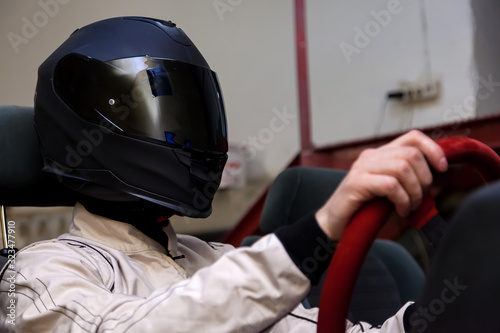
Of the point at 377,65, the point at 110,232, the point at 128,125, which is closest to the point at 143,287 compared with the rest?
the point at 110,232

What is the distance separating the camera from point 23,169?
1183 millimetres

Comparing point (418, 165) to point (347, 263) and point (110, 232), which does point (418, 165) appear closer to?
point (347, 263)

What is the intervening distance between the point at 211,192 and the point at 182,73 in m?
0.24

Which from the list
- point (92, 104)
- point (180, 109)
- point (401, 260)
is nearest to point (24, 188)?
point (92, 104)

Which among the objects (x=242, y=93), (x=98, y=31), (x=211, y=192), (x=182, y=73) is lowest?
(x=242, y=93)

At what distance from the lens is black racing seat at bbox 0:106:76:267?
46.1 inches

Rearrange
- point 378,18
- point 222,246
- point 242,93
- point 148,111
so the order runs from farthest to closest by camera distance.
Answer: point 242,93 < point 378,18 < point 222,246 < point 148,111

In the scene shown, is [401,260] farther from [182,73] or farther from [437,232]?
[437,232]

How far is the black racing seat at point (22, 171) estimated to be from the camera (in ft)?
3.84

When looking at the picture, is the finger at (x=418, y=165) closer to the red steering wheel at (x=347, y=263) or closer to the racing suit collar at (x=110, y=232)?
the red steering wheel at (x=347, y=263)

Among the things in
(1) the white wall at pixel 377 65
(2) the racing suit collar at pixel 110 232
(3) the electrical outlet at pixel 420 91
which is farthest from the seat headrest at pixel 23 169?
(3) the electrical outlet at pixel 420 91

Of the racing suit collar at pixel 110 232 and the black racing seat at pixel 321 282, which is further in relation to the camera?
the black racing seat at pixel 321 282

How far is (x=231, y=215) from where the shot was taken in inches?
151

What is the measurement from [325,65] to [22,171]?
2489 mm
